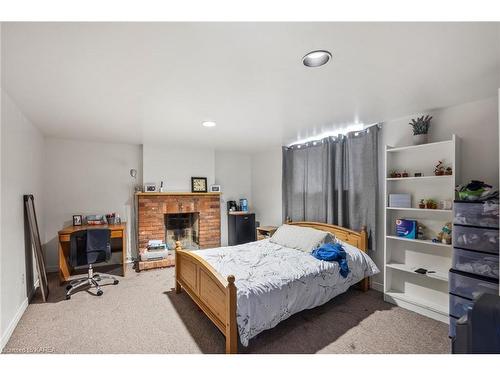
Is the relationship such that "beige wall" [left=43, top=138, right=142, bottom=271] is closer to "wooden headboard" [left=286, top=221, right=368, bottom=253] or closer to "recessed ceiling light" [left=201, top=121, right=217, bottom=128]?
"recessed ceiling light" [left=201, top=121, right=217, bottom=128]

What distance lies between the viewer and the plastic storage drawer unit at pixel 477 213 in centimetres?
199

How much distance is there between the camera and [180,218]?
5.08 m

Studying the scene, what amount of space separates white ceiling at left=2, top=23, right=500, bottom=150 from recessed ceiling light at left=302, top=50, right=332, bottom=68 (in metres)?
0.05

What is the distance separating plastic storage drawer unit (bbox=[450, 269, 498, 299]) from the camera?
78.4 inches

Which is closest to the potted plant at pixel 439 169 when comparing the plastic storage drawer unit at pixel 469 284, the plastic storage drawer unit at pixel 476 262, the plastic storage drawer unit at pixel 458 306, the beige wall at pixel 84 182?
the plastic storage drawer unit at pixel 476 262

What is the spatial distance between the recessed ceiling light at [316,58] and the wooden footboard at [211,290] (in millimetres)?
1704

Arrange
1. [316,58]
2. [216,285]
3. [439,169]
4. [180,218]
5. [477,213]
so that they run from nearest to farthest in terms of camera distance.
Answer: [316,58] → [477,213] → [216,285] → [439,169] → [180,218]

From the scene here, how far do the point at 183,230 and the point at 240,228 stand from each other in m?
1.25

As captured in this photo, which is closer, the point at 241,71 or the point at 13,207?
the point at 241,71

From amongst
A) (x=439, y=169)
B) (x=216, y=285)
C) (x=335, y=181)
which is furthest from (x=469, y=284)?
(x=216, y=285)

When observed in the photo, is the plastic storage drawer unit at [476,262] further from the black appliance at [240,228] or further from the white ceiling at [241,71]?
the black appliance at [240,228]

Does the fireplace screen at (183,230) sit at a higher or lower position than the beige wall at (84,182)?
lower

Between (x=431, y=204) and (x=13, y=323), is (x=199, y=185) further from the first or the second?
(x=431, y=204)

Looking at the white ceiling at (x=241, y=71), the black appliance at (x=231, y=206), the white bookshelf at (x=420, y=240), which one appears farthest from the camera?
the black appliance at (x=231, y=206)
